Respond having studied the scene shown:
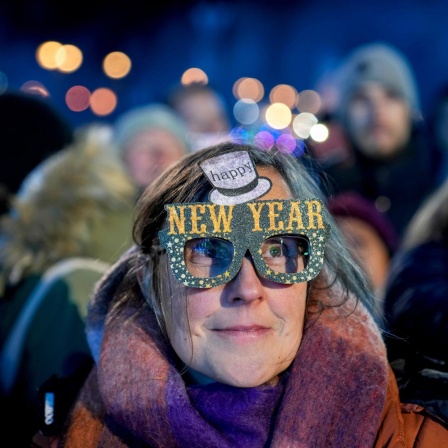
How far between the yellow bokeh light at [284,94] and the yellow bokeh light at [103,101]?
98.0 inches

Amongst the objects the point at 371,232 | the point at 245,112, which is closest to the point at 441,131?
the point at 371,232

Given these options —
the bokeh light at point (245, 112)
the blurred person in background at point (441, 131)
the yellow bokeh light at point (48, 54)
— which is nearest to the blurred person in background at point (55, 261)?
the blurred person in background at point (441, 131)

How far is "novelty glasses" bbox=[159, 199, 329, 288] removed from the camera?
1.97 metres

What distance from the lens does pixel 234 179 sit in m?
2.07

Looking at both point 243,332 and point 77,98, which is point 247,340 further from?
point 77,98

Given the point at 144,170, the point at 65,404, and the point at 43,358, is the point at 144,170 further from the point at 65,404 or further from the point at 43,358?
the point at 65,404

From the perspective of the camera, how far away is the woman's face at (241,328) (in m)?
1.95

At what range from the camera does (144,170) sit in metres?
5.02

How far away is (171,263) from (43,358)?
1120 mm

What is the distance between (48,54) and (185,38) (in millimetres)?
2166

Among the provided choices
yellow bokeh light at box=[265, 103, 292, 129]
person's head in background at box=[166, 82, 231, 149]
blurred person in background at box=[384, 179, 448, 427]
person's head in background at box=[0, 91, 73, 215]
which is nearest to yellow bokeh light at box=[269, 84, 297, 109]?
yellow bokeh light at box=[265, 103, 292, 129]

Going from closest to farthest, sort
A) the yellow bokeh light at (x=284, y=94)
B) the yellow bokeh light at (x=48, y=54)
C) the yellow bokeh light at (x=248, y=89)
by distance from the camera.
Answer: the yellow bokeh light at (x=284, y=94)
the yellow bokeh light at (x=248, y=89)
the yellow bokeh light at (x=48, y=54)

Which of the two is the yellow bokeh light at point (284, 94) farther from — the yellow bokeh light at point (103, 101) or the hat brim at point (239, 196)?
the hat brim at point (239, 196)

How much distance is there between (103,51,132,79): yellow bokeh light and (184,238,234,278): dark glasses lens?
1030 centimetres
